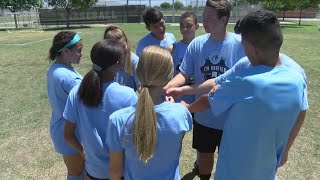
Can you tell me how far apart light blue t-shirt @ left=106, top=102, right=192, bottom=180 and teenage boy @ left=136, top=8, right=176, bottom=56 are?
99.4 inches

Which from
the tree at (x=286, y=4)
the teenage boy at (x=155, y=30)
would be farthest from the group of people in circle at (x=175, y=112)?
the tree at (x=286, y=4)

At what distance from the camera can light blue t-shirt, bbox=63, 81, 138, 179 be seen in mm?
2520

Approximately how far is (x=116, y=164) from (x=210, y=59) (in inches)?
65.1

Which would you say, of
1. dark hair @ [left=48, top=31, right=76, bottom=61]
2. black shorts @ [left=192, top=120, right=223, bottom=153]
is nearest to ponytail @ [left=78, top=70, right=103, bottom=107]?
dark hair @ [left=48, top=31, right=76, bottom=61]

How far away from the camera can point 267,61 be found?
2.04 metres

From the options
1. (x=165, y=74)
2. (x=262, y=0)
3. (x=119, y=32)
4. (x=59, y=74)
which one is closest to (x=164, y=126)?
(x=165, y=74)

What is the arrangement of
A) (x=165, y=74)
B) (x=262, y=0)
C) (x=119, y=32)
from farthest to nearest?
(x=262, y=0)
(x=119, y=32)
(x=165, y=74)

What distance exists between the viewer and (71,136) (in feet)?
9.29

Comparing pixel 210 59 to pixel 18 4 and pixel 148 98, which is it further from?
pixel 18 4

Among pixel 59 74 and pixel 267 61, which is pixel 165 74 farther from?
pixel 59 74

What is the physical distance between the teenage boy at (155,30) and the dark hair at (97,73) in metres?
2.13

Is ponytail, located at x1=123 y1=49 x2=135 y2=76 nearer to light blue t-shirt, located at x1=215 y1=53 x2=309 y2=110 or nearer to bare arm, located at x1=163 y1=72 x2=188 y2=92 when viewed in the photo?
bare arm, located at x1=163 y1=72 x2=188 y2=92

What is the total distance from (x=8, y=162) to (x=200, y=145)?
3.00 metres

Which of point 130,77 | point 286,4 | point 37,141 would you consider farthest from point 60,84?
point 286,4
